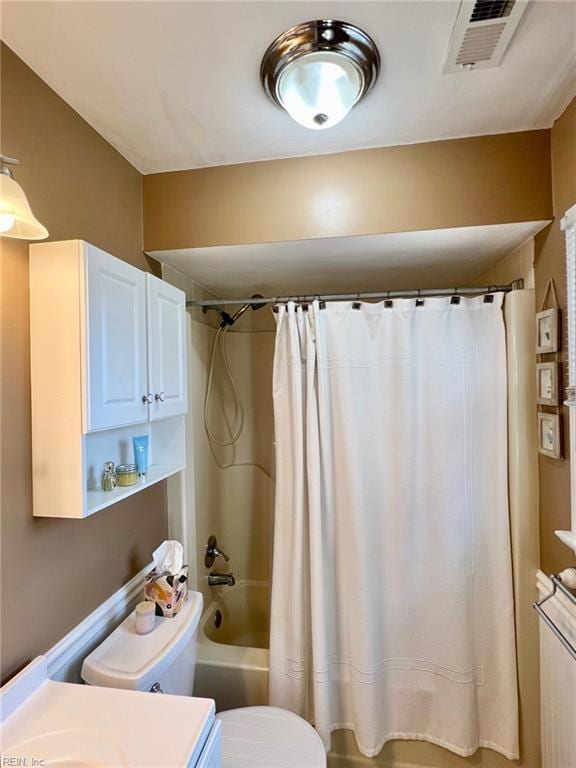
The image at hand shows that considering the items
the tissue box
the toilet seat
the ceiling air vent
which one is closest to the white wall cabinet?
the tissue box

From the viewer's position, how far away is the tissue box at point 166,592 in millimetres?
1409

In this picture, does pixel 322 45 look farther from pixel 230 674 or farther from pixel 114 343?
pixel 230 674

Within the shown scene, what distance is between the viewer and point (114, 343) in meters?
1.17

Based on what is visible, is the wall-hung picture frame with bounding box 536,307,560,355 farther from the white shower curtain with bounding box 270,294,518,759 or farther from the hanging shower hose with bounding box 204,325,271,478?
the hanging shower hose with bounding box 204,325,271,478

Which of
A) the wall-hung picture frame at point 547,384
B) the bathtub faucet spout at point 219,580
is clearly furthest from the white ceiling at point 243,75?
the bathtub faucet spout at point 219,580

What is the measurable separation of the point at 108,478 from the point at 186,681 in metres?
0.81

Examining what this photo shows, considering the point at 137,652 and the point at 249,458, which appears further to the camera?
the point at 249,458

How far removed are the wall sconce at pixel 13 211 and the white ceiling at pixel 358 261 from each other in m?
0.76

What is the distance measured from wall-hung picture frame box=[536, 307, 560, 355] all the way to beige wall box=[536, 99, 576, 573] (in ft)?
0.10

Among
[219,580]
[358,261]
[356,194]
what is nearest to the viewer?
[356,194]

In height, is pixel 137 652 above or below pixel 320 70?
below

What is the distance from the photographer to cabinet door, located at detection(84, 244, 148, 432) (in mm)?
1067

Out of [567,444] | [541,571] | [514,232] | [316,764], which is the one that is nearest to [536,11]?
[514,232]

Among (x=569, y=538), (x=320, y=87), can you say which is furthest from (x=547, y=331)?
(x=320, y=87)
